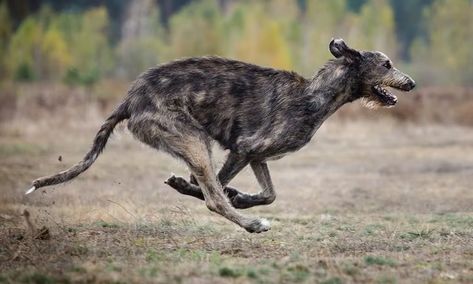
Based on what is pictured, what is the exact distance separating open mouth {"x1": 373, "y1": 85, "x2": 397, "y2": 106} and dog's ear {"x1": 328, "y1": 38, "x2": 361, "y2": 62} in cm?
51

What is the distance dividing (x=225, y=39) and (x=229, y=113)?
57604 millimetres

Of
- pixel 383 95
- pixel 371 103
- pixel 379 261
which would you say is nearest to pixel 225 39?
pixel 371 103

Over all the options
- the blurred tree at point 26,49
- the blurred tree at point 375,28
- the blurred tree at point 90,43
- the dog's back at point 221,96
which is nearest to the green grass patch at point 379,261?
the dog's back at point 221,96

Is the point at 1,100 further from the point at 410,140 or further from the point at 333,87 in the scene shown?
the point at 333,87

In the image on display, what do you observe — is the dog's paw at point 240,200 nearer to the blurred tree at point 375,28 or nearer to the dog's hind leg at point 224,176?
the dog's hind leg at point 224,176

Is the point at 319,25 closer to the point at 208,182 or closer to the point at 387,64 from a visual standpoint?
the point at 387,64

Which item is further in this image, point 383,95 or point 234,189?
point 383,95

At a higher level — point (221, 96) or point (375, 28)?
point (375, 28)

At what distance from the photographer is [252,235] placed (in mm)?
11164

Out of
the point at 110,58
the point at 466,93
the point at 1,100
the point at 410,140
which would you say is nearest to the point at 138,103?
the point at 410,140

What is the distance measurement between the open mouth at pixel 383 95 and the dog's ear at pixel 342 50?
51cm

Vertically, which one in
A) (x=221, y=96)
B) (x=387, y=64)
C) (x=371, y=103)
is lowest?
(x=221, y=96)

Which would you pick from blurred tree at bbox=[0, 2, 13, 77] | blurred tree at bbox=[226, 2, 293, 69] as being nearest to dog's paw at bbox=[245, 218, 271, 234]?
blurred tree at bbox=[226, 2, 293, 69]

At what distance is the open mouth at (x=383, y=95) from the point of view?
1167 cm
